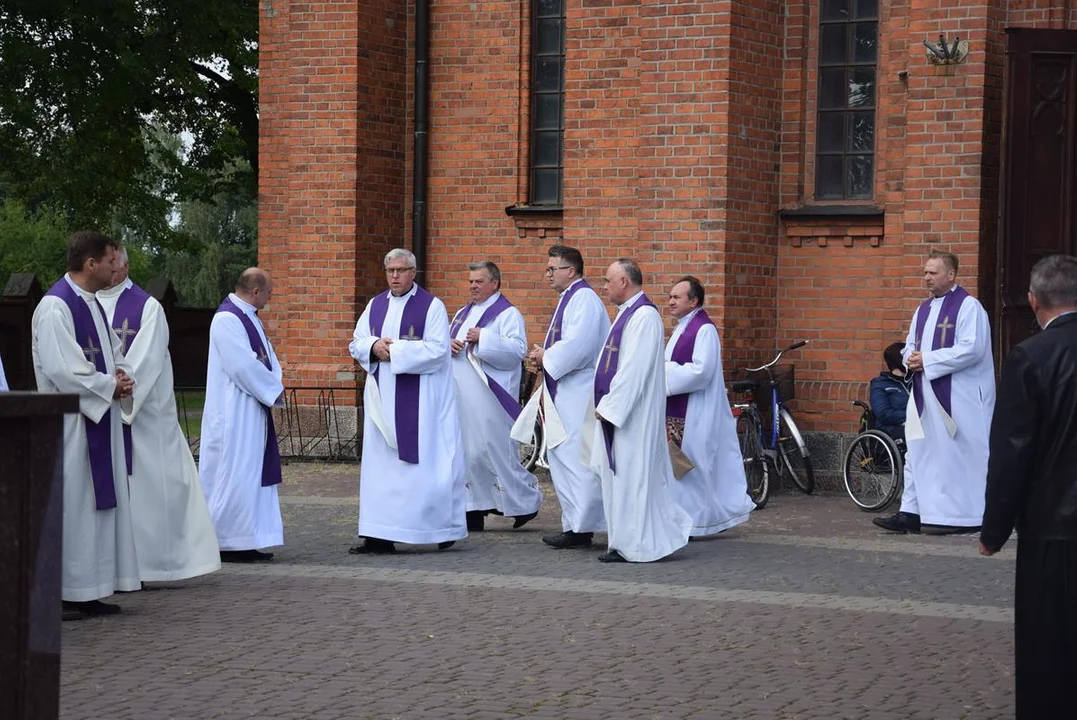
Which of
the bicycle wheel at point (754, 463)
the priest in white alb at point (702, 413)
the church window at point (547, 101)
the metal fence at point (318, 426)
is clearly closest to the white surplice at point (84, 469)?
the priest in white alb at point (702, 413)

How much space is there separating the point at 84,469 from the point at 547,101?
946 centimetres

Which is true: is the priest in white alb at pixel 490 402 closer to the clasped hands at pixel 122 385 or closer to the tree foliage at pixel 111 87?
the clasped hands at pixel 122 385

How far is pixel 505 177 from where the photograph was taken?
17750 mm

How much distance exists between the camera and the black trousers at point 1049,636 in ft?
20.0

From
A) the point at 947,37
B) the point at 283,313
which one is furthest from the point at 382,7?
the point at 947,37

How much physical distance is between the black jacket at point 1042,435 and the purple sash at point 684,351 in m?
6.61

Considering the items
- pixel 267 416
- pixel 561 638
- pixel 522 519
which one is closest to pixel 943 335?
pixel 522 519

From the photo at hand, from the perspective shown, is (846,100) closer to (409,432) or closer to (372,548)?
(409,432)

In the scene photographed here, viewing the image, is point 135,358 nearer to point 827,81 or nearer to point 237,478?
point 237,478

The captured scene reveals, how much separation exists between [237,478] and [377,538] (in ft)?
3.30

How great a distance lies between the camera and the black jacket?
614cm

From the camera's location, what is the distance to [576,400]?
12234 millimetres

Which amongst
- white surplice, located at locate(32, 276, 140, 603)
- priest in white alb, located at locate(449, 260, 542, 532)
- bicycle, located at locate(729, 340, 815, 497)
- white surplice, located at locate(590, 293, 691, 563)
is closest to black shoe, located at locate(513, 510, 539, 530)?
priest in white alb, located at locate(449, 260, 542, 532)

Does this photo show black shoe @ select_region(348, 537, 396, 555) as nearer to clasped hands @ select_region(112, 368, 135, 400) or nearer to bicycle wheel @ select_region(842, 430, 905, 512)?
clasped hands @ select_region(112, 368, 135, 400)
